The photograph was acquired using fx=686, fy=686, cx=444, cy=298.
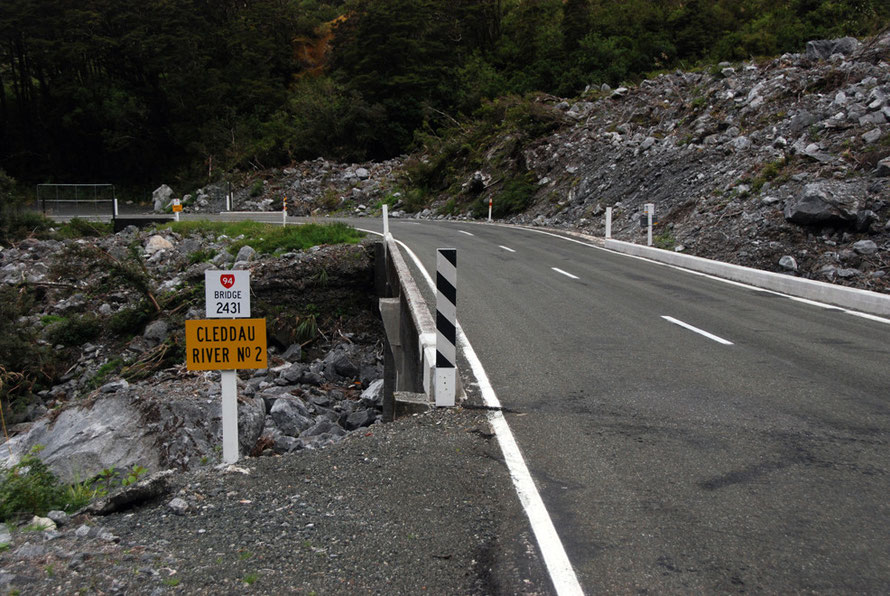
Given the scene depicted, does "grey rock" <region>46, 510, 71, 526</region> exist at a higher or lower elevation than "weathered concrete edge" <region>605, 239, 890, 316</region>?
lower

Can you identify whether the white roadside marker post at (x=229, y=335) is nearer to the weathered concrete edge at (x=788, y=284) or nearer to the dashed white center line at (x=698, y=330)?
the dashed white center line at (x=698, y=330)

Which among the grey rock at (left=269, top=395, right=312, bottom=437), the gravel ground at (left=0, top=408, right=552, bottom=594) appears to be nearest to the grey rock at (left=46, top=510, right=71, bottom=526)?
the gravel ground at (left=0, top=408, right=552, bottom=594)

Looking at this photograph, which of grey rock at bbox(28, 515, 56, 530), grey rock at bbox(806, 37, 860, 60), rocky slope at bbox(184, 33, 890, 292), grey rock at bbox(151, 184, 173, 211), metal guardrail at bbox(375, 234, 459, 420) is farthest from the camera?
grey rock at bbox(151, 184, 173, 211)

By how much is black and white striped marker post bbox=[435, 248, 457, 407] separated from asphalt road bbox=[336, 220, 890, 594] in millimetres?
605

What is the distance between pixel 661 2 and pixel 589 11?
7168 mm

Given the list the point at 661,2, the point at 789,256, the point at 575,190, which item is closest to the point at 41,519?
the point at 789,256

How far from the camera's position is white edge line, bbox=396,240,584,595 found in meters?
3.59

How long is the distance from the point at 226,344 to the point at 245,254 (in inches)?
605

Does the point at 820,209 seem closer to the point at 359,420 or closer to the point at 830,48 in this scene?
the point at 359,420

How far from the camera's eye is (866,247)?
47.6ft

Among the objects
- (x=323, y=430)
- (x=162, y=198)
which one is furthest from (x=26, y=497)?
(x=162, y=198)

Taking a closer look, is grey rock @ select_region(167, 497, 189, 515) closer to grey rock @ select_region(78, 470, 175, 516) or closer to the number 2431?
grey rock @ select_region(78, 470, 175, 516)

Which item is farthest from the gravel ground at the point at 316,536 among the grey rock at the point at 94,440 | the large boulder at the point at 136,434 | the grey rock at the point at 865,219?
the grey rock at the point at 865,219

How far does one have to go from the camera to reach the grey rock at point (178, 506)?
15.0 ft
